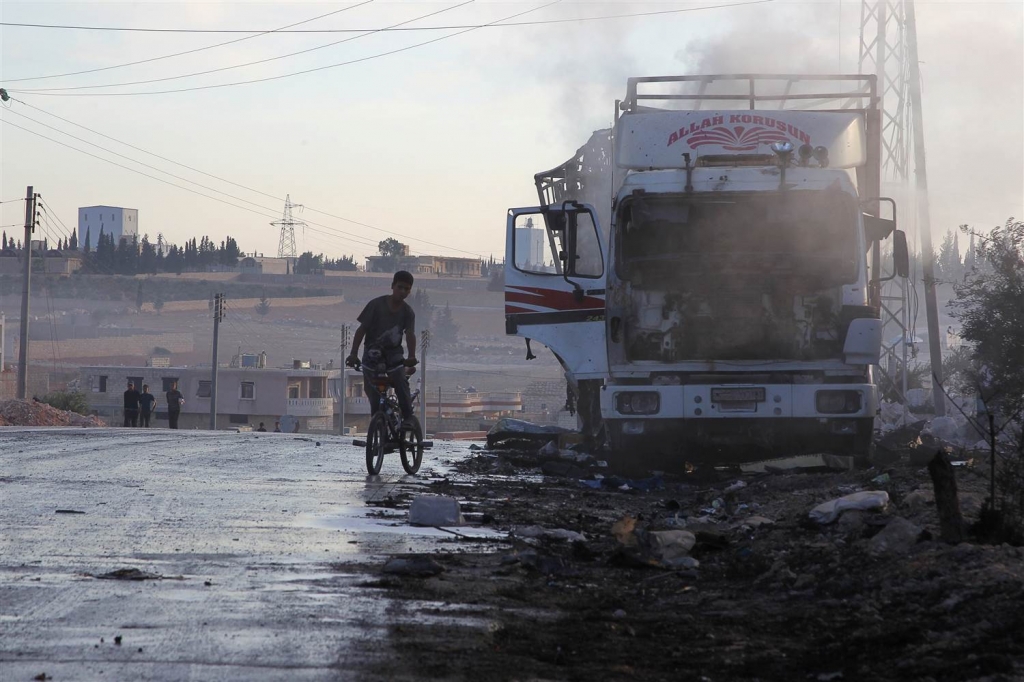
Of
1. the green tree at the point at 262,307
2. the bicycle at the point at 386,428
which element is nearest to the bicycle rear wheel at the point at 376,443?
the bicycle at the point at 386,428

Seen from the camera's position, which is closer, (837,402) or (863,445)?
(837,402)

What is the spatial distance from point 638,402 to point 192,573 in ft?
23.9

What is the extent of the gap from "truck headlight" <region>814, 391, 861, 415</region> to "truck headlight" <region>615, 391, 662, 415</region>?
5.20ft

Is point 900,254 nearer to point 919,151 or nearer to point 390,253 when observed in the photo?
point 919,151

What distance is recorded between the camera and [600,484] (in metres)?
11.6

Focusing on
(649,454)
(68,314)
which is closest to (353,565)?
(649,454)

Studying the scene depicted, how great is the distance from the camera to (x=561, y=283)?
13.8 m

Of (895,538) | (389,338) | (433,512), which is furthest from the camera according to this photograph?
(389,338)

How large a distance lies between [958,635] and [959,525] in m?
1.68

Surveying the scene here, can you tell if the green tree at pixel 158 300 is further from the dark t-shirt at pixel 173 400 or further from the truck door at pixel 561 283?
the truck door at pixel 561 283

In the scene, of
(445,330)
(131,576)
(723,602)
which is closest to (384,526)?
(131,576)

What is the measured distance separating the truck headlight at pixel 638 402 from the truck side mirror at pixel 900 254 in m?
2.79

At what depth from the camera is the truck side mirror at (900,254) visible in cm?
1230

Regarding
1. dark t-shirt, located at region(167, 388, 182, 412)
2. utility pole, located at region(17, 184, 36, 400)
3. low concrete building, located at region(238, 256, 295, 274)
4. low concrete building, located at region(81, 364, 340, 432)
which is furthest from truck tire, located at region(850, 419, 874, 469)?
low concrete building, located at region(238, 256, 295, 274)
